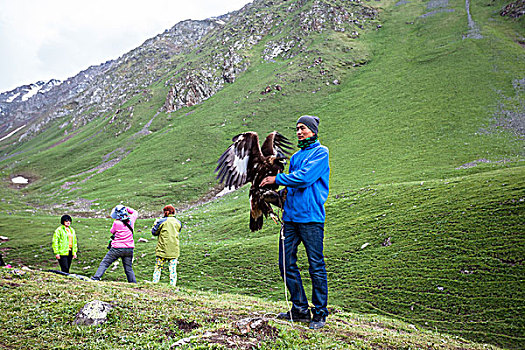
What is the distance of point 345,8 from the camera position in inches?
4112

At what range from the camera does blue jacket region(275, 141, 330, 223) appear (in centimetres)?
582

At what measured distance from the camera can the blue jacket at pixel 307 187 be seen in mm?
5824

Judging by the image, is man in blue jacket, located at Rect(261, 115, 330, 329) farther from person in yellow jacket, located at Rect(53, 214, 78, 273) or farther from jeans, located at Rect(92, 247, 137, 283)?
person in yellow jacket, located at Rect(53, 214, 78, 273)

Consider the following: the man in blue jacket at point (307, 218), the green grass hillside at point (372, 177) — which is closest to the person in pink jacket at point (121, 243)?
the green grass hillside at point (372, 177)

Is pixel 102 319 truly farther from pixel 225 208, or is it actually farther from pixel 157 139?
pixel 157 139

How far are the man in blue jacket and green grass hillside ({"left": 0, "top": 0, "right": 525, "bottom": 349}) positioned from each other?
35.7 inches

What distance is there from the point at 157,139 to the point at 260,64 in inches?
1721

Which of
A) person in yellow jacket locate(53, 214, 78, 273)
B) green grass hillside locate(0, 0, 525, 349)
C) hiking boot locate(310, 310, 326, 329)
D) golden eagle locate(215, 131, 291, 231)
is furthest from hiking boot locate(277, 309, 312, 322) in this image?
person in yellow jacket locate(53, 214, 78, 273)

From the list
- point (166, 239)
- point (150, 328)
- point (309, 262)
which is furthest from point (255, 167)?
point (166, 239)

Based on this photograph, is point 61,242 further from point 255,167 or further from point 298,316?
point 298,316

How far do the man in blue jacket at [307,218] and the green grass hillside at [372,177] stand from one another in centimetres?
91

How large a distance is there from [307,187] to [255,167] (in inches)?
65.7

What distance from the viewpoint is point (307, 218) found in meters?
5.86

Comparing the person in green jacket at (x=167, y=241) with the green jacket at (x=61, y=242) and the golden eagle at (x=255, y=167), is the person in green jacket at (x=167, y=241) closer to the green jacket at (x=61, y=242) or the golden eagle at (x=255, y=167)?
the golden eagle at (x=255, y=167)
